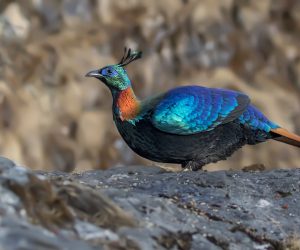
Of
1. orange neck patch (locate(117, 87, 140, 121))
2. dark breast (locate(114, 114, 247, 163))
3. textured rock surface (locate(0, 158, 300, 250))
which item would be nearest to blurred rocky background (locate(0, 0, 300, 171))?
orange neck patch (locate(117, 87, 140, 121))

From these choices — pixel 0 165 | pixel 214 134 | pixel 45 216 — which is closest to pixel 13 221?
pixel 45 216

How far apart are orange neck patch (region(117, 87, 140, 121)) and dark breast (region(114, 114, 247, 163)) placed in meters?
0.05

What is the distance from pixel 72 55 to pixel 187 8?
1.92 meters

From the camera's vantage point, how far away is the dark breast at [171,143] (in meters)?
5.59

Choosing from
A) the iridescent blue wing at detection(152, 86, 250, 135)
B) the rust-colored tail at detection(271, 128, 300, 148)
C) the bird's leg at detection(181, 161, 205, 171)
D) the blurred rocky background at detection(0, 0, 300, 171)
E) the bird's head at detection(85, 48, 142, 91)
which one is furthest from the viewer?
the blurred rocky background at detection(0, 0, 300, 171)

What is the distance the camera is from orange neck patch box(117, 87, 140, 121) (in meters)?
5.66

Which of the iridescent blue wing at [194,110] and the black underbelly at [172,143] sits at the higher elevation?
the iridescent blue wing at [194,110]

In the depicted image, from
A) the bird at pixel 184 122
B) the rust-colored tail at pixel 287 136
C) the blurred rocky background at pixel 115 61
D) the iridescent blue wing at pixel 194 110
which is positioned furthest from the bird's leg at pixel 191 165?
the blurred rocky background at pixel 115 61

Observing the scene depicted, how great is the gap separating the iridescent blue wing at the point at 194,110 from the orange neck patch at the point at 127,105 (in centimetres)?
15

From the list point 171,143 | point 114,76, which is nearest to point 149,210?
point 171,143

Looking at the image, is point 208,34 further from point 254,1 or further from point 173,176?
point 173,176

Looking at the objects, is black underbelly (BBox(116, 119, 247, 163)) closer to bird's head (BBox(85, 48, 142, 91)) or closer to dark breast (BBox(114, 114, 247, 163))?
dark breast (BBox(114, 114, 247, 163))

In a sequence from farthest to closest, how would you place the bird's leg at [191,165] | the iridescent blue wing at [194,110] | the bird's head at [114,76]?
the bird's head at [114,76] < the bird's leg at [191,165] < the iridescent blue wing at [194,110]

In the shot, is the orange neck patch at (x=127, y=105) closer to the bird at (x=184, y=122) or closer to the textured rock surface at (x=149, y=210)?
the bird at (x=184, y=122)
